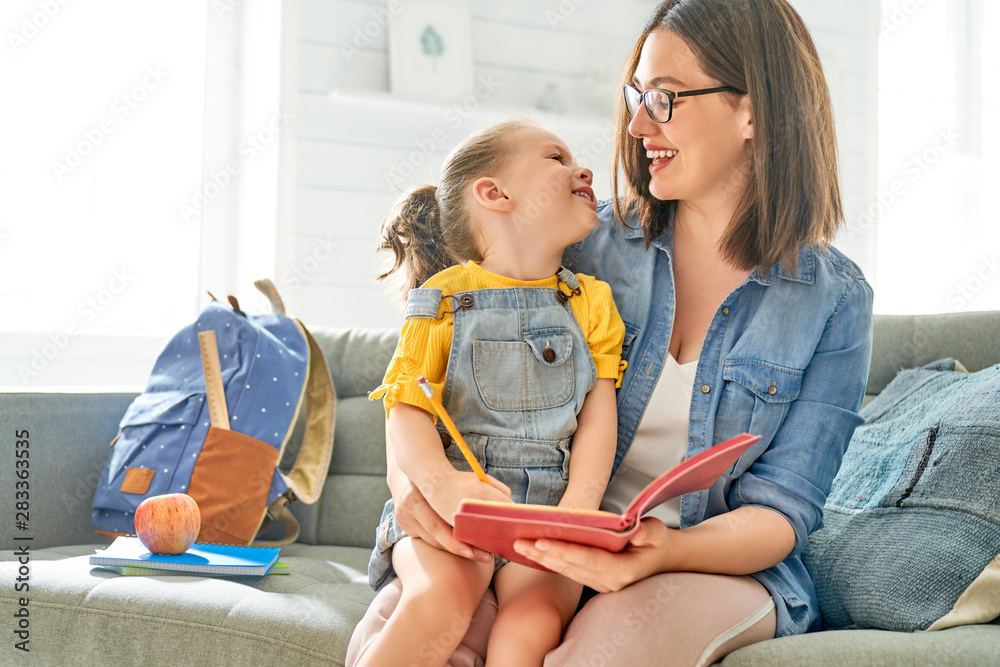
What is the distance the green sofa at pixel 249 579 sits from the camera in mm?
1085

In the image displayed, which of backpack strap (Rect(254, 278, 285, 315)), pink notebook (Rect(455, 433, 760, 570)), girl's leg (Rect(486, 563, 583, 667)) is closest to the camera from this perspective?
pink notebook (Rect(455, 433, 760, 570))

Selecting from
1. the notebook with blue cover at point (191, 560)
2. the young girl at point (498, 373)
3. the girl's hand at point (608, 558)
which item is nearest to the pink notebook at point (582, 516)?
the girl's hand at point (608, 558)

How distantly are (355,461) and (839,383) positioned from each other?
1.17 meters

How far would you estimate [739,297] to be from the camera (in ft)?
4.27

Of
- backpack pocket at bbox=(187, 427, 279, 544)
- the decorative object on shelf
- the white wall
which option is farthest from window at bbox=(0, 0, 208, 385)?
backpack pocket at bbox=(187, 427, 279, 544)

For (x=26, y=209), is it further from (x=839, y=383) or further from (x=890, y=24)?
Result: (x=890, y=24)

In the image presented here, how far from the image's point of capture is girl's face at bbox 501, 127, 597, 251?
1299 mm

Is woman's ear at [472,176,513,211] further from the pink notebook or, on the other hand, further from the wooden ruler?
the wooden ruler

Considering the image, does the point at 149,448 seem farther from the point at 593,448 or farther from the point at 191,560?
the point at 593,448

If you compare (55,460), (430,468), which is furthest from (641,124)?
(55,460)

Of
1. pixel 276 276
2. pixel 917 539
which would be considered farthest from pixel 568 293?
pixel 276 276

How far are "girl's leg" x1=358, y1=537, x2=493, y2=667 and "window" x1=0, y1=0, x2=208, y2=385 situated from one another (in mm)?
2300

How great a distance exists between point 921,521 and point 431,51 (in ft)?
8.60

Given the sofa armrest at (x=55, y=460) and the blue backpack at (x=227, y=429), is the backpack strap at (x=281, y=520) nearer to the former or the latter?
the blue backpack at (x=227, y=429)
